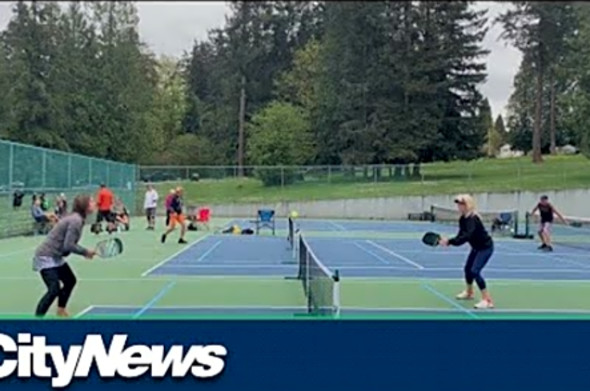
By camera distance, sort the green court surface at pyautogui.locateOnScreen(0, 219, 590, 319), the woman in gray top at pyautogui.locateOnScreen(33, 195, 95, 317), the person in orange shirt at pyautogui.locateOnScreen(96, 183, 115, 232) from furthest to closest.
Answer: the person in orange shirt at pyautogui.locateOnScreen(96, 183, 115, 232) < the green court surface at pyautogui.locateOnScreen(0, 219, 590, 319) < the woman in gray top at pyautogui.locateOnScreen(33, 195, 95, 317)

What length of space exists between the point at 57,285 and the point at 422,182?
3765 millimetres

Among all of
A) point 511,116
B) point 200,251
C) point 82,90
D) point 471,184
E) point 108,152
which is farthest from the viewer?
point 200,251

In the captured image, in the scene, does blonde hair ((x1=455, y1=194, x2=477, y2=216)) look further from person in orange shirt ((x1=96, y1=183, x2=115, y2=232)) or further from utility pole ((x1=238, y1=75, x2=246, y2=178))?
person in orange shirt ((x1=96, y1=183, x2=115, y2=232))

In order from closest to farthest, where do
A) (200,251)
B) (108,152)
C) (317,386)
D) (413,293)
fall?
(317,386) → (108,152) → (413,293) → (200,251)

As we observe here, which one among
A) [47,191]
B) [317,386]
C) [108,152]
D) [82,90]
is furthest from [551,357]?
[47,191]

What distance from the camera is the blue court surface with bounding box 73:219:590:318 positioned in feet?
36.8

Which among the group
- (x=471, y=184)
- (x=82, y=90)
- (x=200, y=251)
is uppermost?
(x=82, y=90)

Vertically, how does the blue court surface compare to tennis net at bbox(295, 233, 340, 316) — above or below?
below

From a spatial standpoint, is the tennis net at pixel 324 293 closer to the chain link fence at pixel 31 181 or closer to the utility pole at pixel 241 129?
the utility pole at pixel 241 129

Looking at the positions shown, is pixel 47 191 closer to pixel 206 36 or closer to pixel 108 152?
pixel 108 152

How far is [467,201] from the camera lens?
37.6 feet

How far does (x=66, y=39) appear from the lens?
7.29 meters

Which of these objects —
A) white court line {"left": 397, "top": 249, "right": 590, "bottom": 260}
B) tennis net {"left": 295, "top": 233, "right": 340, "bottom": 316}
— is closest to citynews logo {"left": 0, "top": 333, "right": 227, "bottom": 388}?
tennis net {"left": 295, "top": 233, "right": 340, "bottom": 316}

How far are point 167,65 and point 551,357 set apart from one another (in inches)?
133
